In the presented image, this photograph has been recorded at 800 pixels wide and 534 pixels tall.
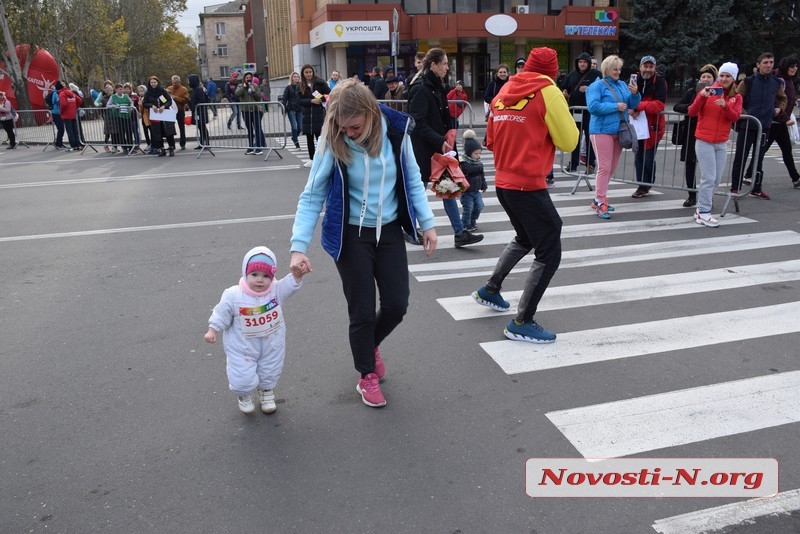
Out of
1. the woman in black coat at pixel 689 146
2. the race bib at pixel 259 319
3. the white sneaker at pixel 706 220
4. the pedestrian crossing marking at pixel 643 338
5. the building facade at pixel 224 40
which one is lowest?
the pedestrian crossing marking at pixel 643 338

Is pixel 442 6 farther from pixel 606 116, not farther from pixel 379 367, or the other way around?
pixel 379 367

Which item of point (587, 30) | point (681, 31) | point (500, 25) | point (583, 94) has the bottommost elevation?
point (583, 94)

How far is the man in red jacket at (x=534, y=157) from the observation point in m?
4.78

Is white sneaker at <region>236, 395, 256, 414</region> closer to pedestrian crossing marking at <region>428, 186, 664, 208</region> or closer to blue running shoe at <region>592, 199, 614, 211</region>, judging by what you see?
pedestrian crossing marking at <region>428, 186, 664, 208</region>

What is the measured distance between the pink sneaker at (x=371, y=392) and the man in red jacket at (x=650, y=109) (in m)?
6.67

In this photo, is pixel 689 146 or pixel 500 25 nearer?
pixel 689 146

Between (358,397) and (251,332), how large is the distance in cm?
82

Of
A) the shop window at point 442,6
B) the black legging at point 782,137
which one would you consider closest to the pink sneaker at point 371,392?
the black legging at point 782,137

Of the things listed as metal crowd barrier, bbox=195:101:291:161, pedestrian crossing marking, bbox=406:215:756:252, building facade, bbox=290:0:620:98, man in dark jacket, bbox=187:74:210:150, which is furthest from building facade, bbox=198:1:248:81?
pedestrian crossing marking, bbox=406:215:756:252

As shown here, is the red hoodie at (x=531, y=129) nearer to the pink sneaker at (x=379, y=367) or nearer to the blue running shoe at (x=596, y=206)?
the pink sneaker at (x=379, y=367)

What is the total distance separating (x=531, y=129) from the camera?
485 centimetres

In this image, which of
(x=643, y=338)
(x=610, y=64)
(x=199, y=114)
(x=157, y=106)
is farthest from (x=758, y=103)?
(x=157, y=106)

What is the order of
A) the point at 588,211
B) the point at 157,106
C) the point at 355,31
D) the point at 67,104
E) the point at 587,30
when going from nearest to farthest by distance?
the point at 588,211, the point at 157,106, the point at 67,104, the point at 355,31, the point at 587,30

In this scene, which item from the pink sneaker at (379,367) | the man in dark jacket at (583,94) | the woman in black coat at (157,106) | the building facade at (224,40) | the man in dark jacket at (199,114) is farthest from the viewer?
the building facade at (224,40)
